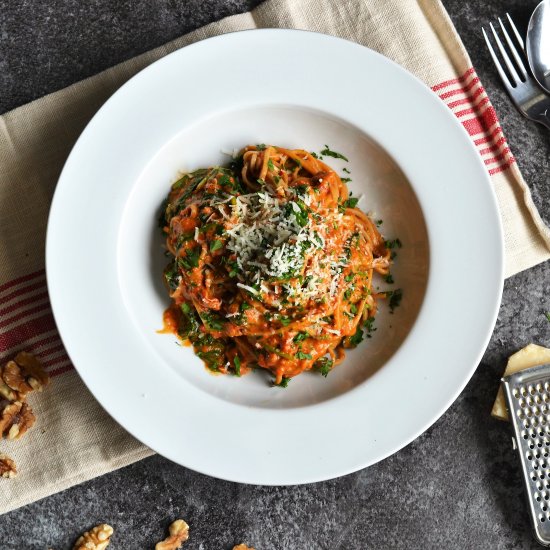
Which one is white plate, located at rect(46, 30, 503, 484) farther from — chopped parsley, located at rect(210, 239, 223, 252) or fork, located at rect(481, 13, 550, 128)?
fork, located at rect(481, 13, 550, 128)

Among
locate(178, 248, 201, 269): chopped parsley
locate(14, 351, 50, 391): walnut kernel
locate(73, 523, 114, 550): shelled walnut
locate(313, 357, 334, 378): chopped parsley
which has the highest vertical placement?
locate(178, 248, 201, 269): chopped parsley

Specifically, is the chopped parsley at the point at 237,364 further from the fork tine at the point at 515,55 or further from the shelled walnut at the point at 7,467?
the fork tine at the point at 515,55

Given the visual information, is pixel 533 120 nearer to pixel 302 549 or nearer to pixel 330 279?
pixel 330 279

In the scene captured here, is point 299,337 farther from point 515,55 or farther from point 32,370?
point 515,55

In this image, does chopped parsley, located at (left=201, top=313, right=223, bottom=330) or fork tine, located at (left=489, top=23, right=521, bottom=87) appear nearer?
chopped parsley, located at (left=201, top=313, right=223, bottom=330)

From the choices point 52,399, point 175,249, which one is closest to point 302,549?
point 52,399

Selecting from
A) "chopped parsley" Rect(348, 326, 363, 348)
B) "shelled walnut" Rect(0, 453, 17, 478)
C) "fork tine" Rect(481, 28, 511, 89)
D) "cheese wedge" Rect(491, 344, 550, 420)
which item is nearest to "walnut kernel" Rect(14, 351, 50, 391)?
"shelled walnut" Rect(0, 453, 17, 478)

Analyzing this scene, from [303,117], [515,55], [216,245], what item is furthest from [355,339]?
[515,55]
